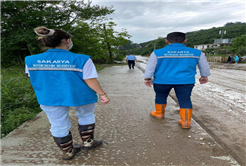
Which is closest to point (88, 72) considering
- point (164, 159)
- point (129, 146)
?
point (129, 146)

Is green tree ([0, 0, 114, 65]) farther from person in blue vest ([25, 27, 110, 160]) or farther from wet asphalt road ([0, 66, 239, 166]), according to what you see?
person in blue vest ([25, 27, 110, 160])

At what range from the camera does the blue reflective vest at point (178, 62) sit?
7.79ft

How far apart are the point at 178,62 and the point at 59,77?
170 centimetres

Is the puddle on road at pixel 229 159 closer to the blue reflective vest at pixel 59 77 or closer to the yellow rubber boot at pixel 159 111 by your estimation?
the yellow rubber boot at pixel 159 111

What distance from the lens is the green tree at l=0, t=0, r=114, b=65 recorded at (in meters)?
6.73

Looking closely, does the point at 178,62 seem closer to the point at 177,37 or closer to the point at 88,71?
the point at 177,37

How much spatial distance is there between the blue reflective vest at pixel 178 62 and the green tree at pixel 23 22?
6.39 metres

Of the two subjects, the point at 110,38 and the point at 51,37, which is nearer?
the point at 51,37

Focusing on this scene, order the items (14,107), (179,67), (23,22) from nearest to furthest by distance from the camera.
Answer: (179,67) < (14,107) < (23,22)

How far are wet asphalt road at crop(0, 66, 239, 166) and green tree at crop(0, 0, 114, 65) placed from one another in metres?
5.55

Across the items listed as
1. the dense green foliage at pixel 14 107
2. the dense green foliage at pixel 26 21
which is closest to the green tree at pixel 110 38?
the dense green foliage at pixel 26 21

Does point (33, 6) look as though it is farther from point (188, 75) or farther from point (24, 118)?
point (188, 75)

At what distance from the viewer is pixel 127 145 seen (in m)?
2.09

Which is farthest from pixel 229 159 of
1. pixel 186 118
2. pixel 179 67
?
pixel 179 67
